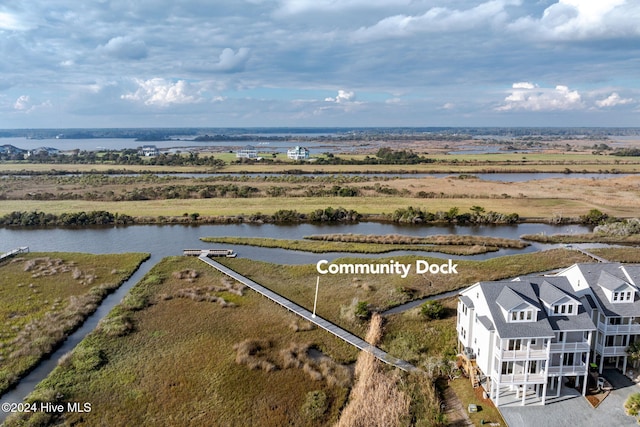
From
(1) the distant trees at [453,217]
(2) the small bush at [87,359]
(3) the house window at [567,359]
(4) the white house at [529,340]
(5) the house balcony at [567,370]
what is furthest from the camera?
(1) the distant trees at [453,217]

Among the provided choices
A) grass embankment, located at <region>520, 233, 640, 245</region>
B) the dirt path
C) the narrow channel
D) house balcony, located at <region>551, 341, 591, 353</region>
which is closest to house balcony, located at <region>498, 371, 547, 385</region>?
house balcony, located at <region>551, 341, 591, 353</region>

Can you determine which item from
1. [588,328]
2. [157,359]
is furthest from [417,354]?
[157,359]

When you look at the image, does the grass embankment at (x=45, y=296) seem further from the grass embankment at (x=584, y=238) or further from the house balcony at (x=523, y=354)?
the grass embankment at (x=584, y=238)

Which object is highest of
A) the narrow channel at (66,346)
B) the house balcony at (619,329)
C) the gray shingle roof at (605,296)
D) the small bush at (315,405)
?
the gray shingle roof at (605,296)

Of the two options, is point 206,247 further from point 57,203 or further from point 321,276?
point 57,203

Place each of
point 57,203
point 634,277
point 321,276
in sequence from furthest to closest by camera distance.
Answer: point 57,203
point 321,276
point 634,277

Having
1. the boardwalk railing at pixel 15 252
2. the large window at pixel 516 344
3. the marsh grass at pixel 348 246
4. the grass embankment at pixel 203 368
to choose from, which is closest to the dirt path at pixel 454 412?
the large window at pixel 516 344
